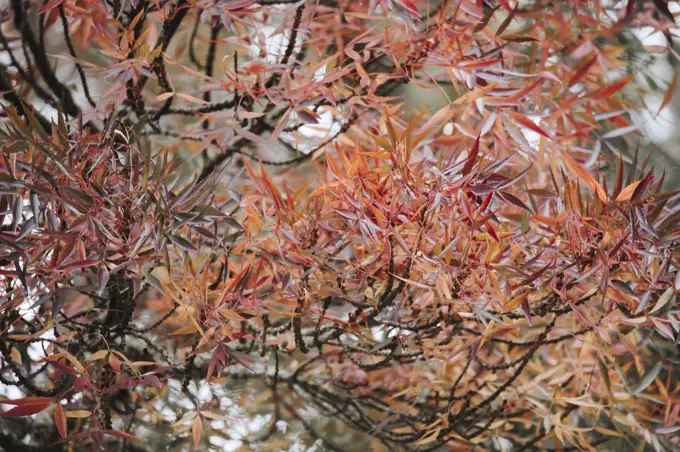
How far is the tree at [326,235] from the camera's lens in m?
0.70

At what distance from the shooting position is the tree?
2.28ft

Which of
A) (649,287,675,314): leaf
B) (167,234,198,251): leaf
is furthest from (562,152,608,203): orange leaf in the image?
(167,234,198,251): leaf

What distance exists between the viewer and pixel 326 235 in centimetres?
76

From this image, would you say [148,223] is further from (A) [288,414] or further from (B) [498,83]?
(A) [288,414]

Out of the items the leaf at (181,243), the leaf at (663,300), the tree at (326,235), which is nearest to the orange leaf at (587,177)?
the tree at (326,235)

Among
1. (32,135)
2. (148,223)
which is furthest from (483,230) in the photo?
(32,135)

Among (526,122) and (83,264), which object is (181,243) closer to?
(83,264)

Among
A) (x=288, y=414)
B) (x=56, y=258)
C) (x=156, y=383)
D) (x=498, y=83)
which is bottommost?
(x=288, y=414)

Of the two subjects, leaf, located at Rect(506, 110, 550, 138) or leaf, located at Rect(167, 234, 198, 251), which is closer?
leaf, located at Rect(167, 234, 198, 251)

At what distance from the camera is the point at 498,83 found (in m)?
0.80

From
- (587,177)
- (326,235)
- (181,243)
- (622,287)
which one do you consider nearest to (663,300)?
(622,287)

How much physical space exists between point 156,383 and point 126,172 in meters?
0.23

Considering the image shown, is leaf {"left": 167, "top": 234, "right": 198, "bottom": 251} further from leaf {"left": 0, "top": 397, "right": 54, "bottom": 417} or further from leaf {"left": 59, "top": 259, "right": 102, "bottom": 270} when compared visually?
leaf {"left": 0, "top": 397, "right": 54, "bottom": 417}

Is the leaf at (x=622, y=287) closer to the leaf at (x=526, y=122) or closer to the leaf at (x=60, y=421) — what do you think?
the leaf at (x=526, y=122)
